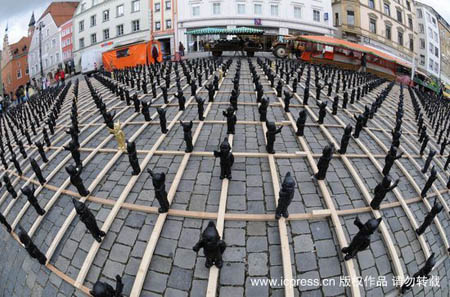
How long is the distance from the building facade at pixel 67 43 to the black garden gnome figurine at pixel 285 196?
58.6 meters

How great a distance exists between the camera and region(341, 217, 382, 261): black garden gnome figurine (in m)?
3.45

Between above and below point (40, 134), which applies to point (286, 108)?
above

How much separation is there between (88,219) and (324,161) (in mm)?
5204

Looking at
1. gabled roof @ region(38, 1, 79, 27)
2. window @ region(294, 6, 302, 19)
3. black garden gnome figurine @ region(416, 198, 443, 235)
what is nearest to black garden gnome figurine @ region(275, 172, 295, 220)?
black garden gnome figurine @ region(416, 198, 443, 235)

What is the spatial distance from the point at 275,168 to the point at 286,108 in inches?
141

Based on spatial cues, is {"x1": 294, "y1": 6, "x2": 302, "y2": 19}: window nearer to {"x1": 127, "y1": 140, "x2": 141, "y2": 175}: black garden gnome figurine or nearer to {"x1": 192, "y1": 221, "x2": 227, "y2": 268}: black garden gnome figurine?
{"x1": 127, "y1": 140, "x2": 141, "y2": 175}: black garden gnome figurine

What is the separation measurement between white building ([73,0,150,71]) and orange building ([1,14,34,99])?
88.8ft

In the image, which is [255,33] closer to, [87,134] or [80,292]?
[87,134]

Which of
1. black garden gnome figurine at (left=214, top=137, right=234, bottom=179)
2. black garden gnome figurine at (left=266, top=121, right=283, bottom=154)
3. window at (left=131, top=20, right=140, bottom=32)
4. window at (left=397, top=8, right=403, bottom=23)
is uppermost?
window at (left=397, top=8, right=403, bottom=23)

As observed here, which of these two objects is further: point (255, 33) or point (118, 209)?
point (255, 33)

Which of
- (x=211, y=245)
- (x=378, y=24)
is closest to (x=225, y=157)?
(x=211, y=245)

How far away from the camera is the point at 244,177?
5387 millimetres

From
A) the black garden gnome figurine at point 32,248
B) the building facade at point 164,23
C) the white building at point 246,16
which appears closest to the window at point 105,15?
the building facade at point 164,23

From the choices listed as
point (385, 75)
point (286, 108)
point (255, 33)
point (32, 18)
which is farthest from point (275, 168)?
point (32, 18)
